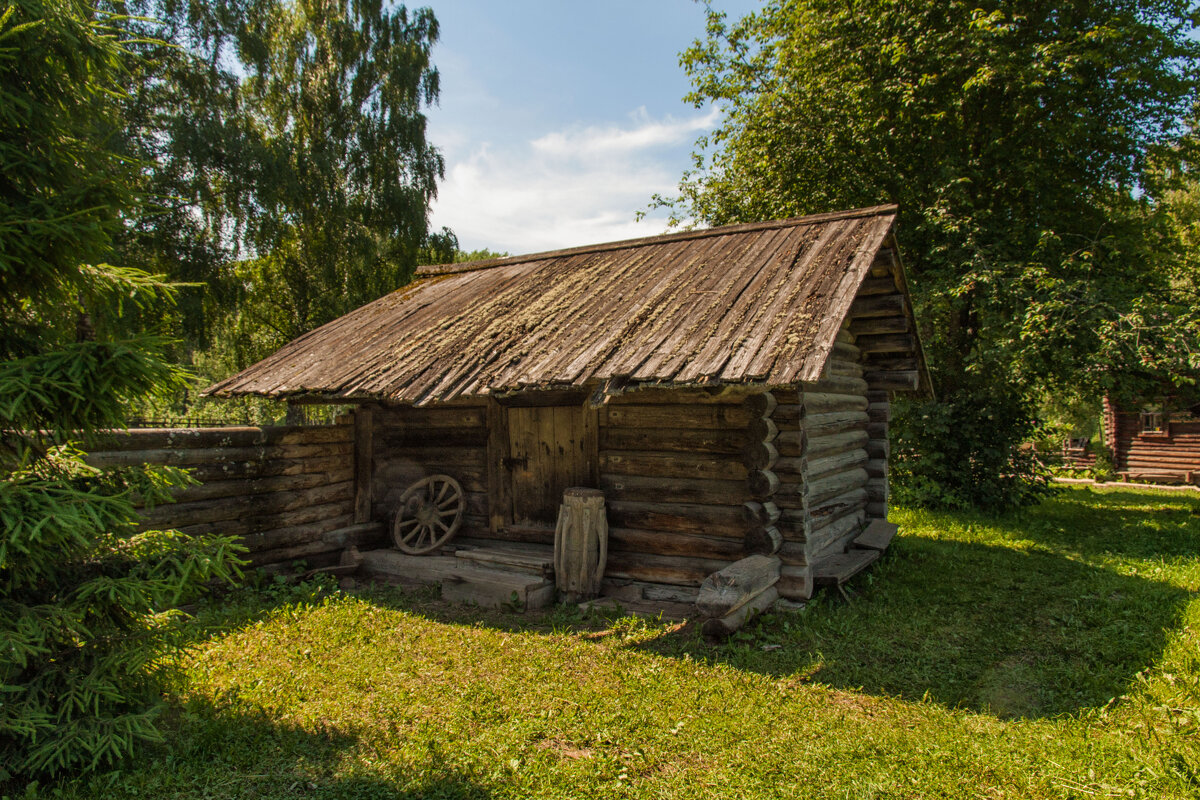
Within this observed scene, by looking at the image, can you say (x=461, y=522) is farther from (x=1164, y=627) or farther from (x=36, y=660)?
(x=1164, y=627)

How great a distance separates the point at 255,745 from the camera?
13.0ft

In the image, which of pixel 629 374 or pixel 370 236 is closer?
pixel 629 374

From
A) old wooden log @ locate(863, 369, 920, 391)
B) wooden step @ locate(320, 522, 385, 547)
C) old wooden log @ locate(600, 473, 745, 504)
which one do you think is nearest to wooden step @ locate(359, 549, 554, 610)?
wooden step @ locate(320, 522, 385, 547)

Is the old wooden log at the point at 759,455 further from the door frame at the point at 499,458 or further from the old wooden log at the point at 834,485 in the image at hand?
the door frame at the point at 499,458

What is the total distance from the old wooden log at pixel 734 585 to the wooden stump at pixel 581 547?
4.87ft

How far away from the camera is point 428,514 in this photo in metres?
8.30

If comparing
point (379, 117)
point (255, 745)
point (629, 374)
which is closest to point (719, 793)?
point (255, 745)

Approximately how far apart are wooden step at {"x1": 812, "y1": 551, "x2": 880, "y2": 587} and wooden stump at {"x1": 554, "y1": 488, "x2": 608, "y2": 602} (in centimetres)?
228

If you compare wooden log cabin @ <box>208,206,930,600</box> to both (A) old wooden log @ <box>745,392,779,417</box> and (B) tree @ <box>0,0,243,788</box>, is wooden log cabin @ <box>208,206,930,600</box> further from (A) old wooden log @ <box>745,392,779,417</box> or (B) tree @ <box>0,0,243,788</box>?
(B) tree @ <box>0,0,243,788</box>

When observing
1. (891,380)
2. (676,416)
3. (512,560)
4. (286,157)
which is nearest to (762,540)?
(676,416)

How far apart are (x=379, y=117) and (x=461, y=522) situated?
16.6 metres

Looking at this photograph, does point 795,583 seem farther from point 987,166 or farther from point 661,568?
point 987,166

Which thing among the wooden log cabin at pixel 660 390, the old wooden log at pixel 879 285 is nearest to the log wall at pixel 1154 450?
the old wooden log at pixel 879 285

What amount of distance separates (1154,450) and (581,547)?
2284 cm
